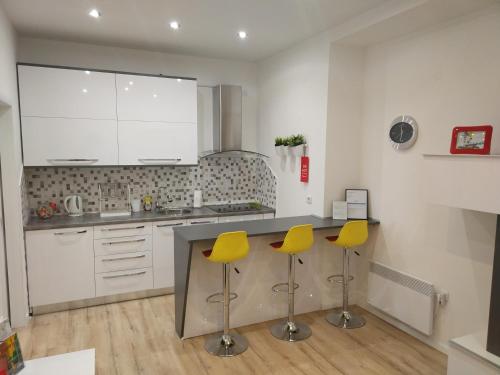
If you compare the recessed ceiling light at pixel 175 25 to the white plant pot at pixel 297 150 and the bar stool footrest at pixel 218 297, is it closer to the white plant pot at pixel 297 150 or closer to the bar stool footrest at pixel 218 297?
the white plant pot at pixel 297 150

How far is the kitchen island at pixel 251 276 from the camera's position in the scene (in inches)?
125

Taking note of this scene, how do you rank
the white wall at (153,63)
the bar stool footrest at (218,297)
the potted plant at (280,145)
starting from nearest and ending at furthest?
the bar stool footrest at (218,297), the white wall at (153,63), the potted plant at (280,145)

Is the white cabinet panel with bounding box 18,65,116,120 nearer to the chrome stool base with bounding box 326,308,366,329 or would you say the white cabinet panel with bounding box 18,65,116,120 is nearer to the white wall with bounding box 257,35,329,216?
the white wall with bounding box 257,35,329,216

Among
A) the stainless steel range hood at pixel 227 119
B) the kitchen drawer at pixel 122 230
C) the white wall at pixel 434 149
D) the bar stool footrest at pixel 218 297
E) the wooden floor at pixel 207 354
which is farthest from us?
the stainless steel range hood at pixel 227 119

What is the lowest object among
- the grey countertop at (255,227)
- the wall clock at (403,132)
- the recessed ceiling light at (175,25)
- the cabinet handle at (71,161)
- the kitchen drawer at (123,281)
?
the kitchen drawer at (123,281)

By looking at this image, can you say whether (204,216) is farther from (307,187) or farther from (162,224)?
(307,187)

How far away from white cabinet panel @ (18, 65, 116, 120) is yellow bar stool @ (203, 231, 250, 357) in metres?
2.08

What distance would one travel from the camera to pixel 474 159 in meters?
2.34

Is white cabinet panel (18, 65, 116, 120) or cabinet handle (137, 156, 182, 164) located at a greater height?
white cabinet panel (18, 65, 116, 120)

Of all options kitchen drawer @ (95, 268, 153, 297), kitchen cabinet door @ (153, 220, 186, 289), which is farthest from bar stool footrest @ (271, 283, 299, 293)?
kitchen drawer @ (95, 268, 153, 297)

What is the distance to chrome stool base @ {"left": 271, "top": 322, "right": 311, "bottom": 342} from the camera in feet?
10.8

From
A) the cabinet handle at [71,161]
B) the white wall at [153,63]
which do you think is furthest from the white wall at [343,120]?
the cabinet handle at [71,161]

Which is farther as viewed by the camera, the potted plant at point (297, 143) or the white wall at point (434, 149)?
the potted plant at point (297, 143)

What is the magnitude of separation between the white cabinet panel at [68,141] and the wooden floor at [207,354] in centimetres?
158
